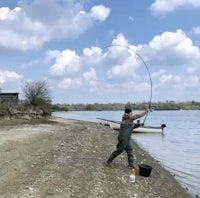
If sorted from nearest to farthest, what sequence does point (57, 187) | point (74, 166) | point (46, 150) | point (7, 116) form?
point (57, 187), point (74, 166), point (46, 150), point (7, 116)

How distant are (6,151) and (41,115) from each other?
43923mm

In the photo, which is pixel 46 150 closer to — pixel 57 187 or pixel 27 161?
pixel 27 161

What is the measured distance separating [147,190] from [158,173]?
14.3ft

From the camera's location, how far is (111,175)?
14.6 meters

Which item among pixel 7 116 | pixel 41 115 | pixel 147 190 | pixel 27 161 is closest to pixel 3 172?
pixel 27 161

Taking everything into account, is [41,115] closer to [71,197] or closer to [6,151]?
[6,151]

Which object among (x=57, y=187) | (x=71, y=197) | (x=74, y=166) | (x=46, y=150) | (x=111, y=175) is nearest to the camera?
(x=71, y=197)

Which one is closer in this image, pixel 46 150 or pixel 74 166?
pixel 74 166

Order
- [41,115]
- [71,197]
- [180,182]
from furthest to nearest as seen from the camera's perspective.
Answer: [41,115] → [180,182] → [71,197]

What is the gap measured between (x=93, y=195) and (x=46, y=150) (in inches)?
341

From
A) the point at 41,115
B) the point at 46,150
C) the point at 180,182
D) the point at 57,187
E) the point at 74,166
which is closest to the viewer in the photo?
the point at 57,187

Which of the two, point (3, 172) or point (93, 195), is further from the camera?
point (3, 172)

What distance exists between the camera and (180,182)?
17422 mm

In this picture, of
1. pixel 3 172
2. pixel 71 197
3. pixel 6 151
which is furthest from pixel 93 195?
pixel 6 151
